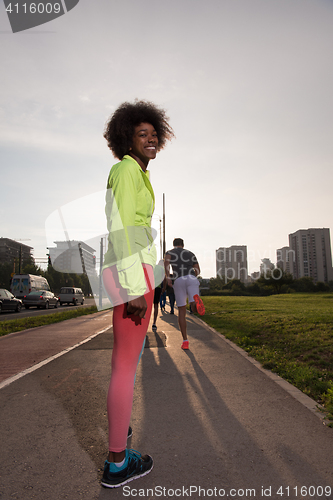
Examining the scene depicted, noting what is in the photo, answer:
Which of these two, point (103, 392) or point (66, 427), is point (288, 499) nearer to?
point (66, 427)

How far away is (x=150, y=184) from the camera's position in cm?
221

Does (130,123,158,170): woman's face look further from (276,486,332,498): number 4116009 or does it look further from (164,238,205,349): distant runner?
(164,238,205,349): distant runner

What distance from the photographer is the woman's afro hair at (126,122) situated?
244cm

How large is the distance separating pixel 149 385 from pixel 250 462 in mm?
1967

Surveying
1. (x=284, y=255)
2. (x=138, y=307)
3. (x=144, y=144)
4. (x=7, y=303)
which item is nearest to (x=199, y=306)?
(x=144, y=144)

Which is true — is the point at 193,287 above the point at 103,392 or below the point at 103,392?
above

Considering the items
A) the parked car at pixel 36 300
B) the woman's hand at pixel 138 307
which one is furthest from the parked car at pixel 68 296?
the woman's hand at pixel 138 307

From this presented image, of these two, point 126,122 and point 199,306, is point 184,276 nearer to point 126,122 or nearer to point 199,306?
point 199,306

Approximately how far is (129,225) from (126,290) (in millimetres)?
385

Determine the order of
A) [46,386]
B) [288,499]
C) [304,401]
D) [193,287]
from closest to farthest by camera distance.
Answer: [288,499] → [304,401] → [46,386] → [193,287]

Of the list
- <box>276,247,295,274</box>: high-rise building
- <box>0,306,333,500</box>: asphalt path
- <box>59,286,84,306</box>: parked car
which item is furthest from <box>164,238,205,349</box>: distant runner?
<box>276,247,295,274</box>: high-rise building

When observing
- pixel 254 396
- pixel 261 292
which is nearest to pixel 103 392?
pixel 254 396

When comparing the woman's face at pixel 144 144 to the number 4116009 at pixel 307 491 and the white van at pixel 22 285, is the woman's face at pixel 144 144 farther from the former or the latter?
the white van at pixel 22 285

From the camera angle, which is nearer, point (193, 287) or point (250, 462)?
point (250, 462)
